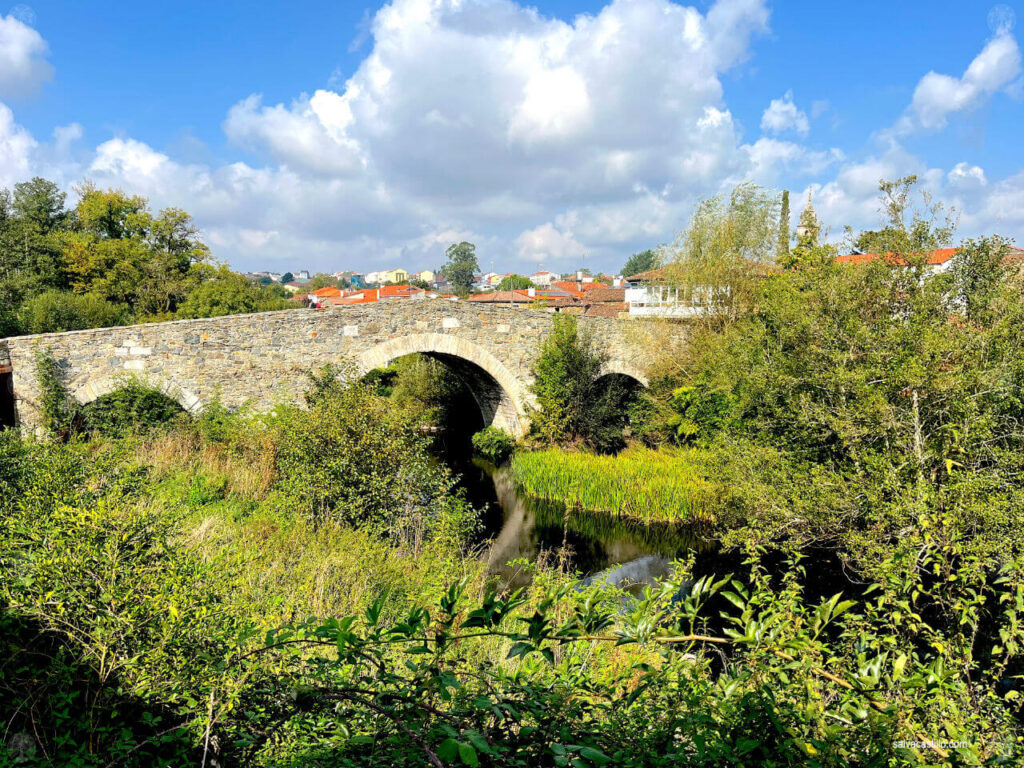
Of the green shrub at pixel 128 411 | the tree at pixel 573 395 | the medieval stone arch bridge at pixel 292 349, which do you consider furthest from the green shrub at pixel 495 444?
the green shrub at pixel 128 411

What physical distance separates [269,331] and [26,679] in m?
10.7

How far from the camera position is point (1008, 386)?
6.18m

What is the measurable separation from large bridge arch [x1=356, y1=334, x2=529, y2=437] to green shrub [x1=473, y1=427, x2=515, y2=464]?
0.29 meters

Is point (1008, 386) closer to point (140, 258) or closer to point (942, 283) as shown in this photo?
point (942, 283)

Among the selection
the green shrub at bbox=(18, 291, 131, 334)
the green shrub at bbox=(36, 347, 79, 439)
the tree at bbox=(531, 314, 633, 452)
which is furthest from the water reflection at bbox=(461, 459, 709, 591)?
the green shrub at bbox=(18, 291, 131, 334)

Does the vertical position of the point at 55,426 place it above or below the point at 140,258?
below

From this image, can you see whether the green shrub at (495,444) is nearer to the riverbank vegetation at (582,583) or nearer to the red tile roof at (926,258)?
the riverbank vegetation at (582,583)

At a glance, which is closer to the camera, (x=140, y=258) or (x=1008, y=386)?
(x=1008, y=386)

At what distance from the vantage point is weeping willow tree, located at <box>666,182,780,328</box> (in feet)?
46.3

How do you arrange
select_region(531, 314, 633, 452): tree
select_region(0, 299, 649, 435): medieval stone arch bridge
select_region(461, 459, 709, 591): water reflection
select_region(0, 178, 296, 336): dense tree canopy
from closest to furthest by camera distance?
select_region(461, 459, 709, 591): water reflection < select_region(0, 299, 649, 435): medieval stone arch bridge < select_region(531, 314, 633, 452): tree < select_region(0, 178, 296, 336): dense tree canopy

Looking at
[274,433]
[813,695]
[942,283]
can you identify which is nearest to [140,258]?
[274,433]

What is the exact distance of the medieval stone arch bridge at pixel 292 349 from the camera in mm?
10812

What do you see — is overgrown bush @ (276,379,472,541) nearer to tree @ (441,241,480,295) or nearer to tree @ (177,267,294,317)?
tree @ (177,267,294,317)

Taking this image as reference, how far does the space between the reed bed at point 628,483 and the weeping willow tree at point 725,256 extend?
153 inches
